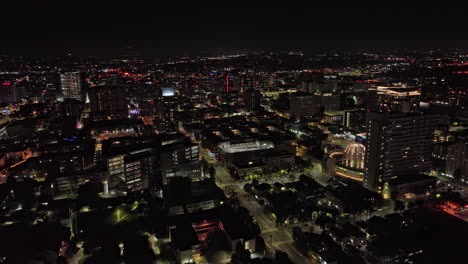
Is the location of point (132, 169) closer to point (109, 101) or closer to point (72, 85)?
point (109, 101)

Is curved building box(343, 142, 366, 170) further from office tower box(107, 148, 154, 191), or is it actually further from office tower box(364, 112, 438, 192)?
office tower box(107, 148, 154, 191)

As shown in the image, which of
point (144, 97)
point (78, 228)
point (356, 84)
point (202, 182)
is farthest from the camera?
point (356, 84)

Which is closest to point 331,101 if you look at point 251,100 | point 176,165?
point 251,100

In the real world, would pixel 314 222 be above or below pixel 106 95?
below

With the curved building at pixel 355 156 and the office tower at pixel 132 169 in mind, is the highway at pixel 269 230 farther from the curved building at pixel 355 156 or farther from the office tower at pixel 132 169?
the curved building at pixel 355 156

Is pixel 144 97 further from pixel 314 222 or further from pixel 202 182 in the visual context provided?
pixel 314 222

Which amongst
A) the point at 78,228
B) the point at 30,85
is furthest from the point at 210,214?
the point at 30,85

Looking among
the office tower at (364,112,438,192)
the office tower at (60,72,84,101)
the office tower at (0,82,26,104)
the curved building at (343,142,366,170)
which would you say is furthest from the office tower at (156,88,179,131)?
the office tower at (0,82,26,104)
